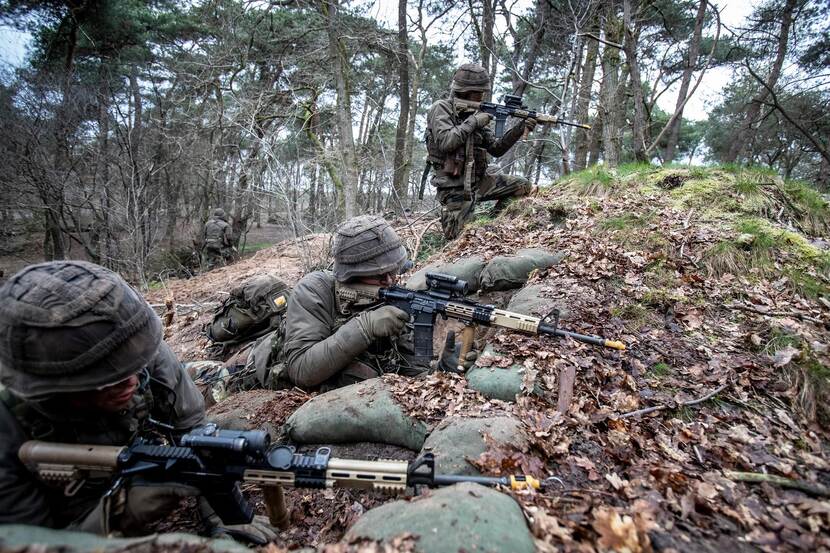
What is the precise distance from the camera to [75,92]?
11.6 m

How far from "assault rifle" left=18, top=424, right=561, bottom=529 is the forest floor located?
0.32 m

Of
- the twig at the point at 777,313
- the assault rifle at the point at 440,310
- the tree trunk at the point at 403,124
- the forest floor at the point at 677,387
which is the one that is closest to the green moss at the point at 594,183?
the forest floor at the point at 677,387

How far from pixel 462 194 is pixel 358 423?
5078 millimetres

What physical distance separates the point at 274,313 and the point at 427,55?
1720 cm

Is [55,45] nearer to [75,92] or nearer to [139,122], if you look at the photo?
[75,92]

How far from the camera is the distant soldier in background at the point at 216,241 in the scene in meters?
15.1

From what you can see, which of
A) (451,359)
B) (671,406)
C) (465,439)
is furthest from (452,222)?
(465,439)

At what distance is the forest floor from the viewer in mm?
1921

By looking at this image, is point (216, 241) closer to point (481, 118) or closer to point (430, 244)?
point (430, 244)

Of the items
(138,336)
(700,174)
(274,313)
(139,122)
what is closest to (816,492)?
(138,336)

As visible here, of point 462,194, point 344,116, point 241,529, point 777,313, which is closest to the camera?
point 241,529

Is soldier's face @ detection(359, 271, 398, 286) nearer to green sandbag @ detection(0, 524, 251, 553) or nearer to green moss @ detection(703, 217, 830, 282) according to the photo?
green sandbag @ detection(0, 524, 251, 553)

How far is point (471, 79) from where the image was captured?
21.2ft

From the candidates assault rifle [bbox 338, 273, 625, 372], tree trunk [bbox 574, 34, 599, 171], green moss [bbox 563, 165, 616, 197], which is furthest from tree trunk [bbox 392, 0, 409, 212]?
assault rifle [bbox 338, 273, 625, 372]
